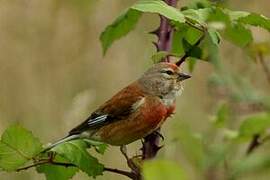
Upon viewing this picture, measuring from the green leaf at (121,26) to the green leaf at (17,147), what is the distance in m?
0.46

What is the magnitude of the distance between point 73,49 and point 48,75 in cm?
27

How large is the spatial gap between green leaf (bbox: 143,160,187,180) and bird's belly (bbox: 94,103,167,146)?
1830 mm

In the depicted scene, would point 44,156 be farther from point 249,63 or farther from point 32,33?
point 32,33

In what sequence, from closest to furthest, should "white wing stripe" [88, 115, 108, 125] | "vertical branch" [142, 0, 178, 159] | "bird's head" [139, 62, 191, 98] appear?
"vertical branch" [142, 0, 178, 159] < "white wing stripe" [88, 115, 108, 125] < "bird's head" [139, 62, 191, 98]

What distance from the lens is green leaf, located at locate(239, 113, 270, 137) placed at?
157cm

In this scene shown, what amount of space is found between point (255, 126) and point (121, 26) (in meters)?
1.15

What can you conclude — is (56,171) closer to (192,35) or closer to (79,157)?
(79,157)

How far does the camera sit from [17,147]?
8.23 feet

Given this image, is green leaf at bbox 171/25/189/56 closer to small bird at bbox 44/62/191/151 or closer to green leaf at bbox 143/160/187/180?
small bird at bbox 44/62/191/151

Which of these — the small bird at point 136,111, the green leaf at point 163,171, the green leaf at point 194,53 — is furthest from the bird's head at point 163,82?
the green leaf at point 163,171

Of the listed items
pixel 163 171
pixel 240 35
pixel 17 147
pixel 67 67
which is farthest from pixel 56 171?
pixel 67 67

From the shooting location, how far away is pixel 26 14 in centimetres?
544

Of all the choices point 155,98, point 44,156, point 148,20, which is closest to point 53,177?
point 44,156

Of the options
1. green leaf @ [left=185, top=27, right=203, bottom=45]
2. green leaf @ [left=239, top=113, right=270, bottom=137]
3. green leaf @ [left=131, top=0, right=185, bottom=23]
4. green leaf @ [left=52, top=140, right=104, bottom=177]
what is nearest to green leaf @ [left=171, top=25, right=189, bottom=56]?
green leaf @ [left=185, top=27, right=203, bottom=45]
